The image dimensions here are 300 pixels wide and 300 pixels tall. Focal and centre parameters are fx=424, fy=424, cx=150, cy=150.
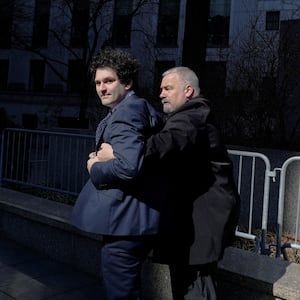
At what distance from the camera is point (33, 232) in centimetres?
488

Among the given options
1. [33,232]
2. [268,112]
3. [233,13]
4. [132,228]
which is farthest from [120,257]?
[233,13]

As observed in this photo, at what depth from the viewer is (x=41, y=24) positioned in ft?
113

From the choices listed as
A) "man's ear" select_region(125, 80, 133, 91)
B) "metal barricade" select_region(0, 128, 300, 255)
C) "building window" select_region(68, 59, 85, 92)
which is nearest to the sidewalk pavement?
"metal barricade" select_region(0, 128, 300, 255)

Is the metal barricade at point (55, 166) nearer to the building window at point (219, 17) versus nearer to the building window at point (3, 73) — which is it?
the building window at point (219, 17)

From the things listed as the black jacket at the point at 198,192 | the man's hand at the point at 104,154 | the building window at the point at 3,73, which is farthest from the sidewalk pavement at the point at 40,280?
the building window at the point at 3,73

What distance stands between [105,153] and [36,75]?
36.9 metres

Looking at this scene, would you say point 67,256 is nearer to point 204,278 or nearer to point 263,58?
point 204,278

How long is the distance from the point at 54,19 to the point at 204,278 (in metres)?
32.9

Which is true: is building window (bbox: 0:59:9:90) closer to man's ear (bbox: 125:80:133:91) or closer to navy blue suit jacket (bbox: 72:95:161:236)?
man's ear (bbox: 125:80:133:91)

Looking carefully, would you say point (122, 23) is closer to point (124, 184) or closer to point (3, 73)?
point (3, 73)

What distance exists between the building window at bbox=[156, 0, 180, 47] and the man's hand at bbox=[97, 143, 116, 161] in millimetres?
29705

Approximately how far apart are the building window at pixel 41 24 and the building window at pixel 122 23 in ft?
19.1

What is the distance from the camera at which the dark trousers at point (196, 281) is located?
8.36 ft

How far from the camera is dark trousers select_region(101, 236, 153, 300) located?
2332 mm
